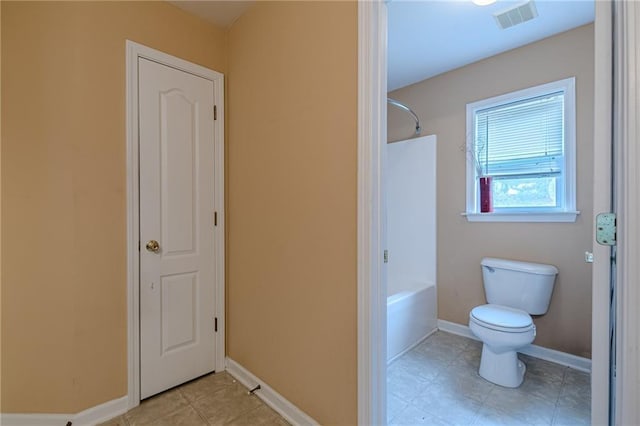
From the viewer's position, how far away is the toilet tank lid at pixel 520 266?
204 cm

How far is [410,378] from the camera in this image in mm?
1965

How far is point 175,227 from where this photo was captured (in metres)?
1.85

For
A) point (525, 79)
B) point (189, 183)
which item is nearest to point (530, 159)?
point (525, 79)

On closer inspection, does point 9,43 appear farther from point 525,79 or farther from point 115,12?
point 525,79

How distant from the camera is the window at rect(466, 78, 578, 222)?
2.07 meters

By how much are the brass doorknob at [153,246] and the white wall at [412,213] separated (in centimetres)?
216

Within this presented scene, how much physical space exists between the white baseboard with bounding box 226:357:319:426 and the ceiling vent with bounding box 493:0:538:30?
2.69 m

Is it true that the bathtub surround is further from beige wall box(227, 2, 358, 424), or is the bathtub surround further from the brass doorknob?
the brass doorknob

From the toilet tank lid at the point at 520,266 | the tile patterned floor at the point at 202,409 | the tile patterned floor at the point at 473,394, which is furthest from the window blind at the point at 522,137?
the tile patterned floor at the point at 202,409

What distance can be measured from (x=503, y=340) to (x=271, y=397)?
58.1 inches

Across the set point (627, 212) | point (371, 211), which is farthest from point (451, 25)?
point (627, 212)

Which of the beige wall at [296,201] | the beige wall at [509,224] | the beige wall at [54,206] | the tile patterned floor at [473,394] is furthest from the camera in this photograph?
the beige wall at [509,224]

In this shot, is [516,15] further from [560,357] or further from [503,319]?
[560,357]

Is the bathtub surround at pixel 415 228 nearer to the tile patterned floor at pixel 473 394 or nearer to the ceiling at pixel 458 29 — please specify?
the tile patterned floor at pixel 473 394
